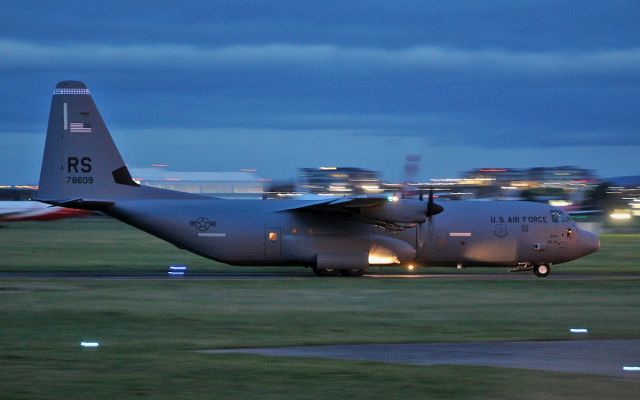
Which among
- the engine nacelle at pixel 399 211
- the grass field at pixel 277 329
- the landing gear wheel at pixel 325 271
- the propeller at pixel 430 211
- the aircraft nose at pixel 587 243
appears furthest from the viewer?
the aircraft nose at pixel 587 243

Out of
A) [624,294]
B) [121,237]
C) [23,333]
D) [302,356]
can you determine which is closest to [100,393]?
[302,356]

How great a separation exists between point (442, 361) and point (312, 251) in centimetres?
1621

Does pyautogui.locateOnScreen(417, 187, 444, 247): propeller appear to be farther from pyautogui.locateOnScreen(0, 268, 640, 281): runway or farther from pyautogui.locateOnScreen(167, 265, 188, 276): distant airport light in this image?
pyautogui.locateOnScreen(167, 265, 188, 276): distant airport light

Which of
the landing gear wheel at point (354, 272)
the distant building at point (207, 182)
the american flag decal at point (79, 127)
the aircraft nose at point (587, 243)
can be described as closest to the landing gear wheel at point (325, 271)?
the landing gear wheel at point (354, 272)

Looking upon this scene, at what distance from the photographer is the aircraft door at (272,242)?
2981 centimetres

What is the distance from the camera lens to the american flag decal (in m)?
30.0

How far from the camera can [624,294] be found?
25266mm

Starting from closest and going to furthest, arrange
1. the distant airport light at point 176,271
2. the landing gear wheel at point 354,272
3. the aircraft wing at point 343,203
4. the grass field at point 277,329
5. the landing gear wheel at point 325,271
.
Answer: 1. the grass field at point 277,329
2. the aircraft wing at point 343,203
3. the landing gear wheel at point 325,271
4. the landing gear wheel at point 354,272
5. the distant airport light at point 176,271

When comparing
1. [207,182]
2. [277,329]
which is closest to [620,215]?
[207,182]

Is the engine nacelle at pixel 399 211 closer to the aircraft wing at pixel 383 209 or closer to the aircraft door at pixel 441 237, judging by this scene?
the aircraft wing at pixel 383 209

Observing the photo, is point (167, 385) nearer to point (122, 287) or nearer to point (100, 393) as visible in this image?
point (100, 393)

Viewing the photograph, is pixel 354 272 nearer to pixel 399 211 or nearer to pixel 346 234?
pixel 346 234

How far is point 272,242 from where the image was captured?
29.8 metres

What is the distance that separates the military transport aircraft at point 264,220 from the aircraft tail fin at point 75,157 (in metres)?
0.03
